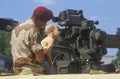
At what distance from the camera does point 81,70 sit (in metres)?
6.34

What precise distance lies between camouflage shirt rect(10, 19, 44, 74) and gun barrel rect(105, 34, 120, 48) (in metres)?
2.59

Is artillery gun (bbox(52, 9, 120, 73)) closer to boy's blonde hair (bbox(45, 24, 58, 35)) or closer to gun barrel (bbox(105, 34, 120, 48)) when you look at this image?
gun barrel (bbox(105, 34, 120, 48))

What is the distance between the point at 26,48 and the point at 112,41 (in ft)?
9.03

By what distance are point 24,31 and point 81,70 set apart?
2.45 meters

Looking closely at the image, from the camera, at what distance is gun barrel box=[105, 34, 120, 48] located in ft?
21.3

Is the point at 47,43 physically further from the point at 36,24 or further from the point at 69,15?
the point at 69,15

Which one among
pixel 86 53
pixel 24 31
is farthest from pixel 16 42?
pixel 86 53

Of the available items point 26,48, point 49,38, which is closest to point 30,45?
point 26,48

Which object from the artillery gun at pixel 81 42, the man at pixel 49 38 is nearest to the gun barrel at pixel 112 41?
the artillery gun at pixel 81 42

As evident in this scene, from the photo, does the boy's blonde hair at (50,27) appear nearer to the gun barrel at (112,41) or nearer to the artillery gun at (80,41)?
the artillery gun at (80,41)

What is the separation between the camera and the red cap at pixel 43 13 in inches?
156

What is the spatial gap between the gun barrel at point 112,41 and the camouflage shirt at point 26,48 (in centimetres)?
259

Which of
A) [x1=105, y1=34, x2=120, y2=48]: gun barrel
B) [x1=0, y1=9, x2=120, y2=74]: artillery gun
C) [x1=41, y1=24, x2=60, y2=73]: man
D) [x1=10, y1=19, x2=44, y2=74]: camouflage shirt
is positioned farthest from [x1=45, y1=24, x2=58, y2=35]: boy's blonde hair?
[x1=105, y1=34, x2=120, y2=48]: gun barrel

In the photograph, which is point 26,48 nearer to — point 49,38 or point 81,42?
point 49,38
